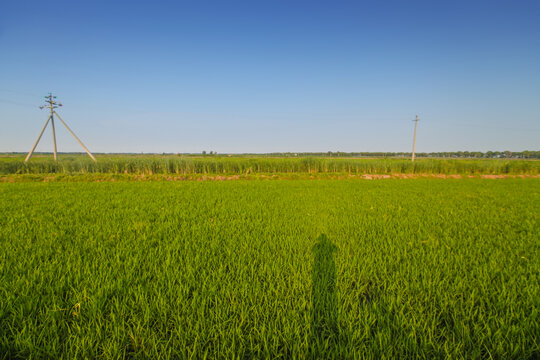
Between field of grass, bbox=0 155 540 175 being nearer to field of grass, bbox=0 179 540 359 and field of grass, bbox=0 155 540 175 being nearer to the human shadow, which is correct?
field of grass, bbox=0 179 540 359

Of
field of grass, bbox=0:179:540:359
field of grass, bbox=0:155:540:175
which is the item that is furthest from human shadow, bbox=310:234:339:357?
field of grass, bbox=0:155:540:175

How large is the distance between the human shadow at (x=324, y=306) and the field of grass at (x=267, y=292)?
0.04 ft

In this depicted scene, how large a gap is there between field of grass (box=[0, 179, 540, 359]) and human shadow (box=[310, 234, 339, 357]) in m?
0.01

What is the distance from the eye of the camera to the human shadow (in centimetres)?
167

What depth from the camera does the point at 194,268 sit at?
282cm

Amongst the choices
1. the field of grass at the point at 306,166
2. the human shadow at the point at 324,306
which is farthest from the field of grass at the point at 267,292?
the field of grass at the point at 306,166

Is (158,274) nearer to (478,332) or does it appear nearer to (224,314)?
(224,314)

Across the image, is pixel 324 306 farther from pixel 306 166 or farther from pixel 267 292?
pixel 306 166

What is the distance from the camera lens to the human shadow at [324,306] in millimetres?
1672

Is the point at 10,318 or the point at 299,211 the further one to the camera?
the point at 299,211

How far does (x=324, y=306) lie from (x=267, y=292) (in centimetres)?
58

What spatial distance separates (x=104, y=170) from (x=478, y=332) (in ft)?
84.1

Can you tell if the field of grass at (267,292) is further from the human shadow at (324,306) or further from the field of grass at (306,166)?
the field of grass at (306,166)

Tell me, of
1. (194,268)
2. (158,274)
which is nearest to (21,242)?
(158,274)
